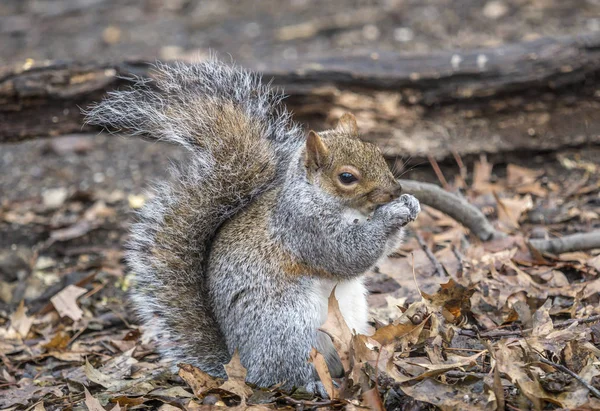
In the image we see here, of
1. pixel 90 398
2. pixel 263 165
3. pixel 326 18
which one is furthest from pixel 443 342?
pixel 326 18

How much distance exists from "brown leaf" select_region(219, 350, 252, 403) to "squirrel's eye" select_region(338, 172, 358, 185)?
0.89 metres

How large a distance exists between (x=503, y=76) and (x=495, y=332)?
2575 mm

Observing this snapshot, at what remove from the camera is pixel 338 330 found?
10.1ft

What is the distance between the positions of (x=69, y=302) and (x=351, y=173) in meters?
2.29

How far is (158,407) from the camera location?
10.9ft

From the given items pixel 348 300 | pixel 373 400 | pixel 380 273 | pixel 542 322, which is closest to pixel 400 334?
pixel 348 300

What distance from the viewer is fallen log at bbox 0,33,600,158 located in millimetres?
5195

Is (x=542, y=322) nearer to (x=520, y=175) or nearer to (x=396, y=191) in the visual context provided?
(x=396, y=191)

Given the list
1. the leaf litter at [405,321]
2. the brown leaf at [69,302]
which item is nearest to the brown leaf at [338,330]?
the leaf litter at [405,321]

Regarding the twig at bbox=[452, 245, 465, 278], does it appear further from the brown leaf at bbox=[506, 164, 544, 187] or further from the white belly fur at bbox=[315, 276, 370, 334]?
the brown leaf at bbox=[506, 164, 544, 187]

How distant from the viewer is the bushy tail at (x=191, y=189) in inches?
135

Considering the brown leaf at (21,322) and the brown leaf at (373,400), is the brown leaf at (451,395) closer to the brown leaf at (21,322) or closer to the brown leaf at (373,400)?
the brown leaf at (373,400)

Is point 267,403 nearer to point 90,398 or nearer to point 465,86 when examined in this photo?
point 90,398

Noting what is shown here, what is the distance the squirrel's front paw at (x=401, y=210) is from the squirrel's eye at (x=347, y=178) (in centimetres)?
18
